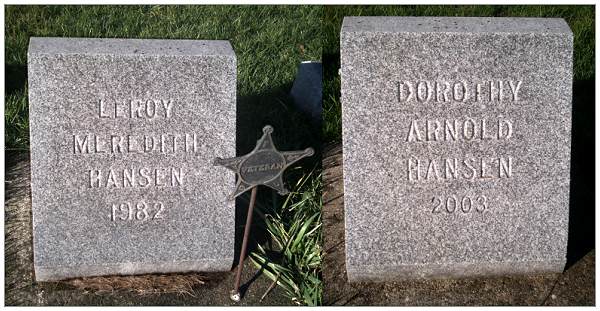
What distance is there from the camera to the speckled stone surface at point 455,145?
353 centimetres

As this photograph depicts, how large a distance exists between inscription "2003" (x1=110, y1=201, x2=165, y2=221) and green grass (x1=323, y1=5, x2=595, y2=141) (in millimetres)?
1624

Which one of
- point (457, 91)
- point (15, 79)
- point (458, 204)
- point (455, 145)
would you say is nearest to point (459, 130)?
point (455, 145)

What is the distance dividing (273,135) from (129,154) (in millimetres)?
1659

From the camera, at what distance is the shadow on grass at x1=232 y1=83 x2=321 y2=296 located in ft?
14.5

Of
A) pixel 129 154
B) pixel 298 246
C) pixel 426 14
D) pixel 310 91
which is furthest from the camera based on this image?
pixel 426 14

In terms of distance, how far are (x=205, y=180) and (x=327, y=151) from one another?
142 centimetres

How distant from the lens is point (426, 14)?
586 cm

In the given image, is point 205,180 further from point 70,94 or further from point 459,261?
point 459,261

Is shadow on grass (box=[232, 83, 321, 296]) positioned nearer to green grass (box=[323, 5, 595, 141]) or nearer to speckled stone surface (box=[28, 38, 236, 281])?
green grass (box=[323, 5, 595, 141])

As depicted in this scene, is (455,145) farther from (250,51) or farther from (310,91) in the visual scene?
(250,51)

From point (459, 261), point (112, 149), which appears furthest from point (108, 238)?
point (459, 261)

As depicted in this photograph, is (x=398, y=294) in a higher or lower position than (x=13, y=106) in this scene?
lower

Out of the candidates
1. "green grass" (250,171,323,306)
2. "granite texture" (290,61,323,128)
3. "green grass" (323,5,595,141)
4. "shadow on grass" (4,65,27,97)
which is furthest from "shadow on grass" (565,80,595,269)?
"shadow on grass" (4,65,27,97)

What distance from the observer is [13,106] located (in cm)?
525
